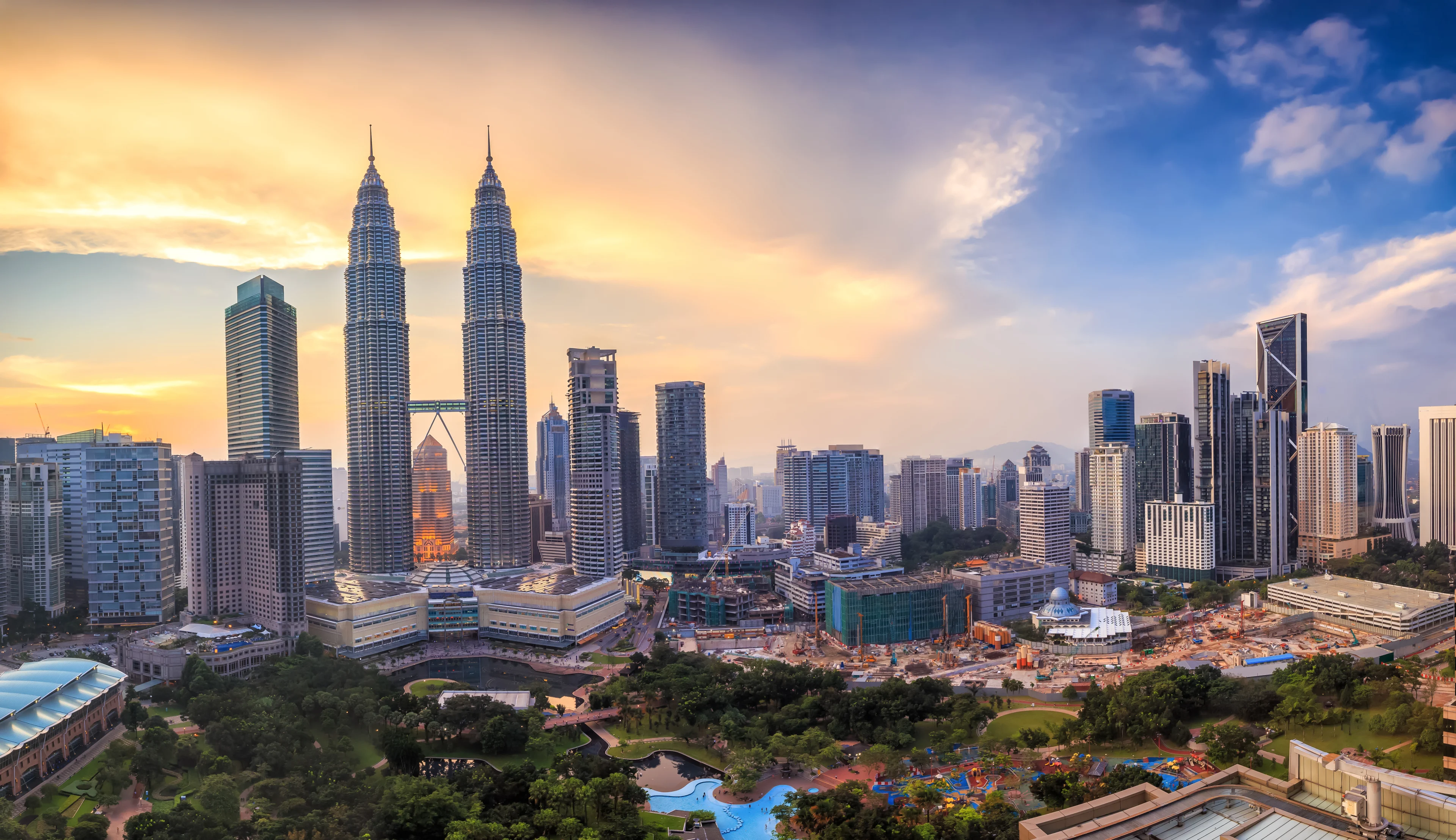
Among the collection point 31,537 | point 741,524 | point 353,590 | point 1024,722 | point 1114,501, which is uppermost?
point 31,537

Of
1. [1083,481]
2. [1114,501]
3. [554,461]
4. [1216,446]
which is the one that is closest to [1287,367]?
[1216,446]

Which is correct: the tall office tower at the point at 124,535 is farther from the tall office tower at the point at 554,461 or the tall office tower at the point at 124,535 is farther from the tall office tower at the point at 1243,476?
the tall office tower at the point at 1243,476

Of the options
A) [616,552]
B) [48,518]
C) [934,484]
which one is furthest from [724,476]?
[48,518]

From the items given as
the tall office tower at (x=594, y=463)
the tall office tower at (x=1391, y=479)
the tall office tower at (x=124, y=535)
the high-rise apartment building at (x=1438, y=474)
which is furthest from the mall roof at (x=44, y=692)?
the tall office tower at (x=1391, y=479)

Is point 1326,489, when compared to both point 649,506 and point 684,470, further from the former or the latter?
point 649,506

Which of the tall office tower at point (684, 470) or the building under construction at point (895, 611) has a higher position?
the tall office tower at point (684, 470)

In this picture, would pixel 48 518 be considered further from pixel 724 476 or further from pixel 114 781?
pixel 724 476

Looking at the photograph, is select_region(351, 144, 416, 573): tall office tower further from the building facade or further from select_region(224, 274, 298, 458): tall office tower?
the building facade
